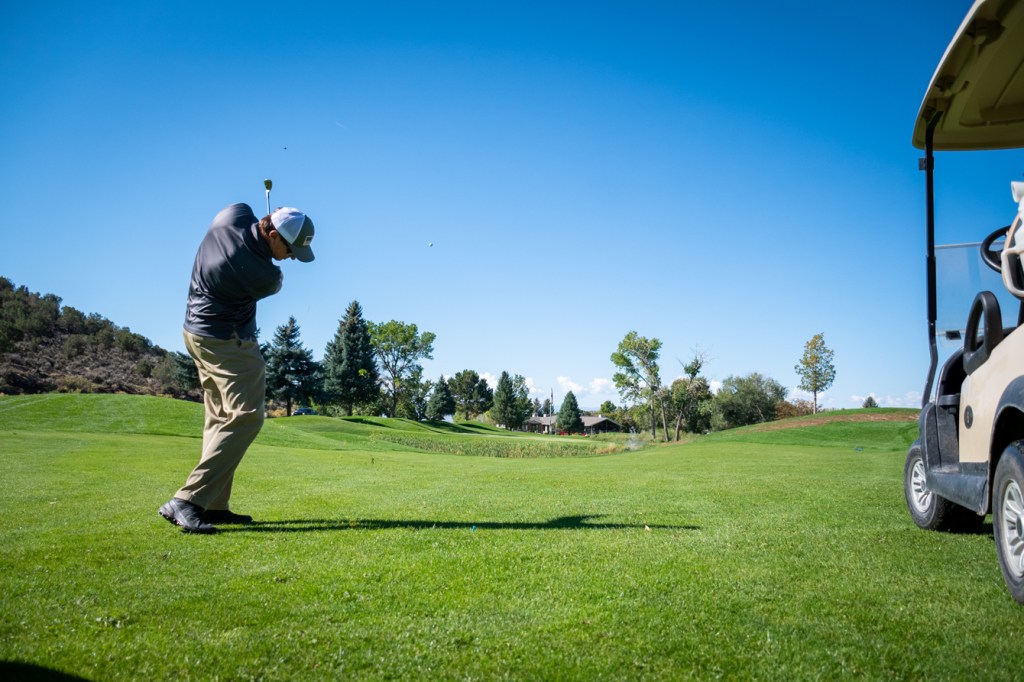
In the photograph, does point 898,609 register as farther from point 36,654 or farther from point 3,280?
point 3,280

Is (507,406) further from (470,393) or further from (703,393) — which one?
(703,393)

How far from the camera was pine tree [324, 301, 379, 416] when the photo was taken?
66750 millimetres

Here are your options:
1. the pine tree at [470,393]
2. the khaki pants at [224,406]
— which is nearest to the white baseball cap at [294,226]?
the khaki pants at [224,406]

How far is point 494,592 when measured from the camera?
303 cm

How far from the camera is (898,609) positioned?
9.48 ft

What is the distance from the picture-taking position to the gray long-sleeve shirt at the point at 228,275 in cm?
479

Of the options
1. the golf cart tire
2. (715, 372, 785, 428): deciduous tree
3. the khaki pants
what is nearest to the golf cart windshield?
the golf cart tire

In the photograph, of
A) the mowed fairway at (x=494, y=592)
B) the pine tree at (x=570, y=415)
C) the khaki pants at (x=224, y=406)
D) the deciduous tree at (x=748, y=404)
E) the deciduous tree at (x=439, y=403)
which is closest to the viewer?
the mowed fairway at (x=494, y=592)

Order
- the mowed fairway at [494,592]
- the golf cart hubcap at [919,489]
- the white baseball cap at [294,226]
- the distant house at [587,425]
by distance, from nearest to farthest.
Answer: the mowed fairway at [494,592], the white baseball cap at [294,226], the golf cart hubcap at [919,489], the distant house at [587,425]

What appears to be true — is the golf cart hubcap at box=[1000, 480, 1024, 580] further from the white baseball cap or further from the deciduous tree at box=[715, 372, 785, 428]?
the deciduous tree at box=[715, 372, 785, 428]

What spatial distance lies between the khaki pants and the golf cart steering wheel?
19.6 ft

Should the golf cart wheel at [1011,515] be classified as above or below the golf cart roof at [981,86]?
below

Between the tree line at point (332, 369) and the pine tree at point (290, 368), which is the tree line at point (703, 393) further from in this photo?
the pine tree at point (290, 368)

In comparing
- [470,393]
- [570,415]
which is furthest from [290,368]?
[470,393]
